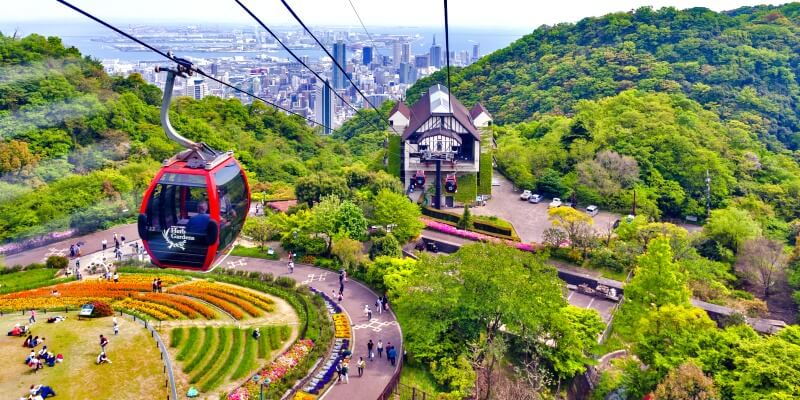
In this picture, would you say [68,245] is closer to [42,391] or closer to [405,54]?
[42,391]

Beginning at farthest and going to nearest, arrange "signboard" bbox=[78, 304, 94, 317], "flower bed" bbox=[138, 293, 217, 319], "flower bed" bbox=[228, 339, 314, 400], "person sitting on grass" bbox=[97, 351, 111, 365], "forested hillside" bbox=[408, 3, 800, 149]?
"forested hillside" bbox=[408, 3, 800, 149] < "flower bed" bbox=[138, 293, 217, 319] < "signboard" bbox=[78, 304, 94, 317] < "person sitting on grass" bbox=[97, 351, 111, 365] < "flower bed" bbox=[228, 339, 314, 400]

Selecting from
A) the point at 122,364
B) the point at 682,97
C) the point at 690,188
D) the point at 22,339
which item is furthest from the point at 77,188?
the point at 682,97

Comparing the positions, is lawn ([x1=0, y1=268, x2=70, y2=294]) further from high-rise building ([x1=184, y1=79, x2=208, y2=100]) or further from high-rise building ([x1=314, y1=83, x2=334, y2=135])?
high-rise building ([x1=314, y1=83, x2=334, y2=135])

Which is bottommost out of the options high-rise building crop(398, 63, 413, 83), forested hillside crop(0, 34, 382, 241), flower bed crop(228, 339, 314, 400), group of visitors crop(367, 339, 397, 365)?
group of visitors crop(367, 339, 397, 365)

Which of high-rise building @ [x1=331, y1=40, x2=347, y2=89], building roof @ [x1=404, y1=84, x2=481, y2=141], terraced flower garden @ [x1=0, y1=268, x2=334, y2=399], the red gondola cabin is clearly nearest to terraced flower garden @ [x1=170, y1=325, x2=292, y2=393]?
terraced flower garden @ [x1=0, y1=268, x2=334, y2=399]

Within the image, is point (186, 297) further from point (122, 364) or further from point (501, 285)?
point (501, 285)

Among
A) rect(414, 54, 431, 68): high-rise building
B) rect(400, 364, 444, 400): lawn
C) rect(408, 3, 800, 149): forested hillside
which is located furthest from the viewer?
rect(414, 54, 431, 68): high-rise building

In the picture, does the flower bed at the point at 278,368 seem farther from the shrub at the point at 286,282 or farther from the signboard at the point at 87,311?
the signboard at the point at 87,311
